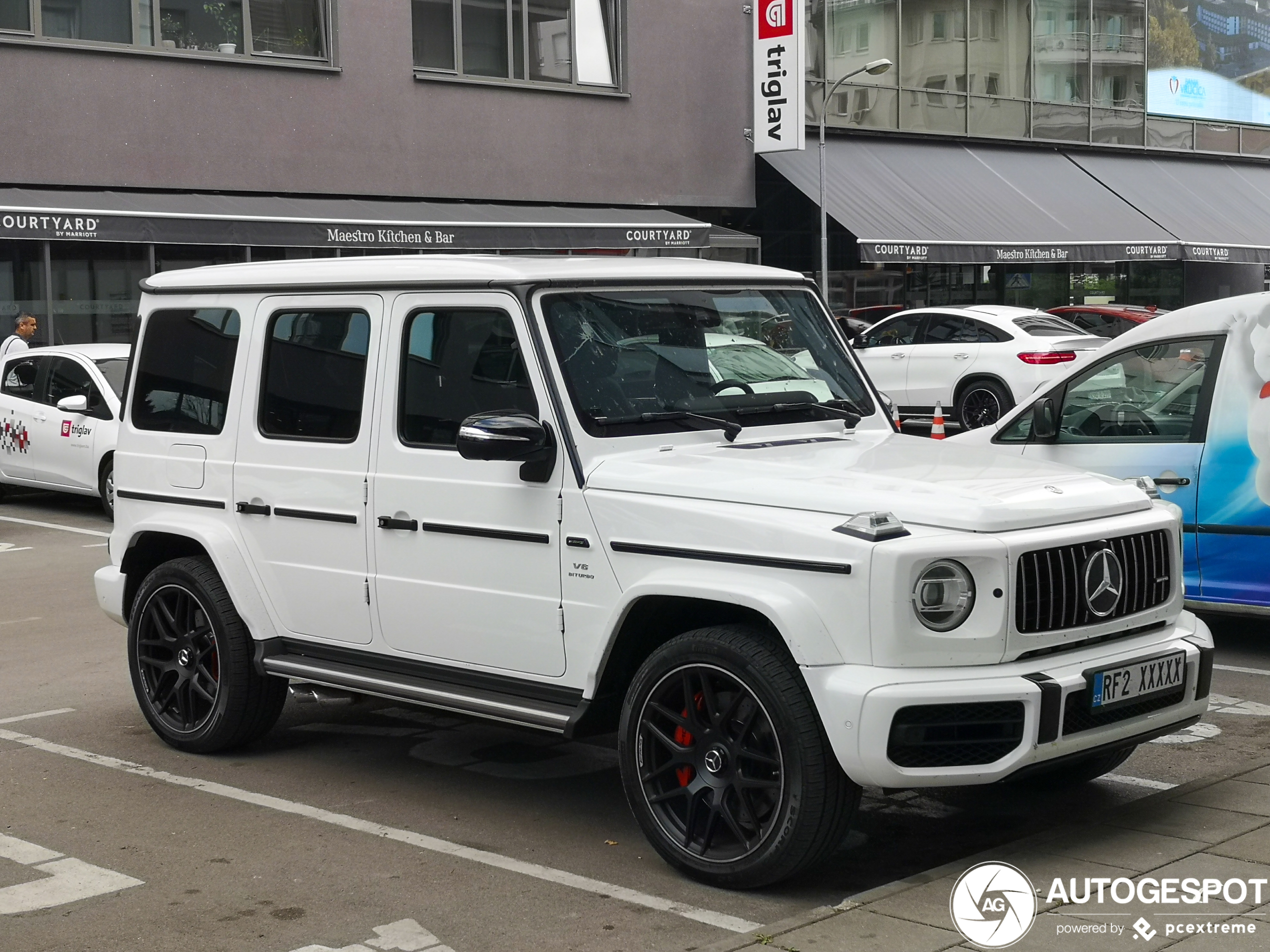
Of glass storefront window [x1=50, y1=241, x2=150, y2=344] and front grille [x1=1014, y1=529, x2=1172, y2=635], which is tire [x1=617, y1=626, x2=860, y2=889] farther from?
glass storefront window [x1=50, y1=241, x2=150, y2=344]

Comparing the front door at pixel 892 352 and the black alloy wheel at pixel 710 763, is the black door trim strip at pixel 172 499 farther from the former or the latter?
the front door at pixel 892 352

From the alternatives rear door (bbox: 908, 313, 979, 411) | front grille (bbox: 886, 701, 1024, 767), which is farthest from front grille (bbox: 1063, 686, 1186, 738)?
rear door (bbox: 908, 313, 979, 411)

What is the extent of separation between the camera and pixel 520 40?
26484mm

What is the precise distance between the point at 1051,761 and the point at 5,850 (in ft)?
11.5

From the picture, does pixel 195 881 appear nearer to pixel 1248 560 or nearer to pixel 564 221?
pixel 1248 560

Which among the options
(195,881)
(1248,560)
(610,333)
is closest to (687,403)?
(610,333)

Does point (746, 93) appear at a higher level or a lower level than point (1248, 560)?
higher

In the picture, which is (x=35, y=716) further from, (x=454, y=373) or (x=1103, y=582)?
(x=1103, y=582)

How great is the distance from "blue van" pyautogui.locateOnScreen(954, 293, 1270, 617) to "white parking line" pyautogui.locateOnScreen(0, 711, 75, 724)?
16.4 ft

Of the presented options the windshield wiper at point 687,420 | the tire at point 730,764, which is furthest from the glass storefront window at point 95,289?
the tire at point 730,764

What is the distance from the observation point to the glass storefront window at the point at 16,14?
20.9 m

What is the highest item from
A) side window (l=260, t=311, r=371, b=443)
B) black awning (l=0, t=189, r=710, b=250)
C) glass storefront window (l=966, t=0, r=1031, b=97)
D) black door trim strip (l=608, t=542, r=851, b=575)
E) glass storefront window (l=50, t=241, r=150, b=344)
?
glass storefront window (l=966, t=0, r=1031, b=97)

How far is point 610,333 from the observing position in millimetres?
5812

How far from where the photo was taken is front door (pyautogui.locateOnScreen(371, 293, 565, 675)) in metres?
5.57
